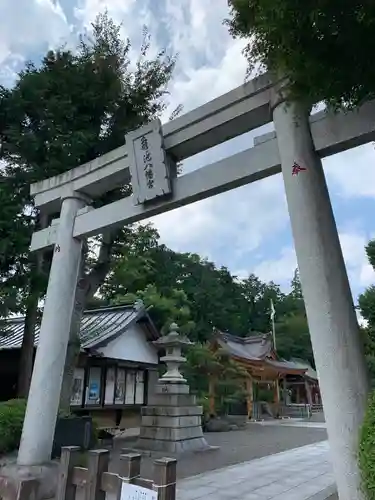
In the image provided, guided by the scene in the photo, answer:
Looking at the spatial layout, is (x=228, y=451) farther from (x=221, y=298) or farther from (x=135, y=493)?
(x=221, y=298)

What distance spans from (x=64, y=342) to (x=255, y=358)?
18.9 metres

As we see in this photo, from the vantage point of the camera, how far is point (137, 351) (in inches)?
547

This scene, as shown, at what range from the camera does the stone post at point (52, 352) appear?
16.3ft

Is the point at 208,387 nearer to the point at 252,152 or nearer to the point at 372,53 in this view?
the point at 252,152

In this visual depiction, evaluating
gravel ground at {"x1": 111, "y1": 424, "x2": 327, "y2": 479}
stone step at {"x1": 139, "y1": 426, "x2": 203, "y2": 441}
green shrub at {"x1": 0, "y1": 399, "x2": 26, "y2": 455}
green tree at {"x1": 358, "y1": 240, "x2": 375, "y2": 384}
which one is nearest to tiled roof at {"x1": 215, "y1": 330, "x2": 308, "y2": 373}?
gravel ground at {"x1": 111, "y1": 424, "x2": 327, "y2": 479}

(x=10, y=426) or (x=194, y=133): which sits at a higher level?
(x=194, y=133)

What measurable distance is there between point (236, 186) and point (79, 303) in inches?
186

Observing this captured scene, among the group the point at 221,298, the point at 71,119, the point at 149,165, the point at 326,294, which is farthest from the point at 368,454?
the point at 221,298

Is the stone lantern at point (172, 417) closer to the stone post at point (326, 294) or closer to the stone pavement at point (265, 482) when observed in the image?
the stone pavement at point (265, 482)

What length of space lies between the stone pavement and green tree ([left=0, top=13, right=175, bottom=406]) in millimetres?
3145

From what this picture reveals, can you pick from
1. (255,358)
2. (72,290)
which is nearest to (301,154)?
(72,290)

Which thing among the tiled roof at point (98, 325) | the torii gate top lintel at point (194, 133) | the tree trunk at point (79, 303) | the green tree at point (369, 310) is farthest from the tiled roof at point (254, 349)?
the green tree at point (369, 310)

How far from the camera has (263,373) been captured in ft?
77.9

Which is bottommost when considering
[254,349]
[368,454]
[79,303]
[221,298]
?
[368,454]
